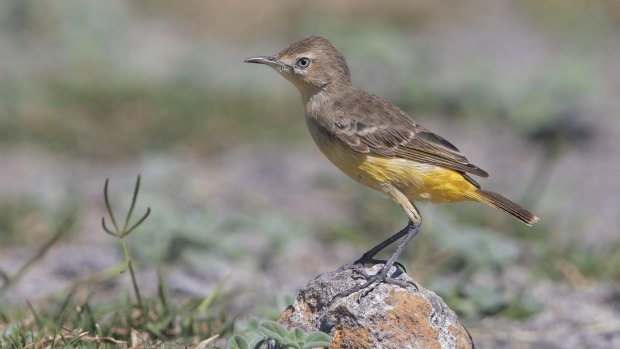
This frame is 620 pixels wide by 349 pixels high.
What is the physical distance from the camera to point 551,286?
24.1 ft

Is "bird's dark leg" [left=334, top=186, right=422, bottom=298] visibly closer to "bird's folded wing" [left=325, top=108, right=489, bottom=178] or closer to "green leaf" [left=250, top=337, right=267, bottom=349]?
"bird's folded wing" [left=325, top=108, right=489, bottom=178]

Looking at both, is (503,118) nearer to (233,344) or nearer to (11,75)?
(11,75)

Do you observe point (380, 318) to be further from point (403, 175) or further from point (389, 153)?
point (389, 153)

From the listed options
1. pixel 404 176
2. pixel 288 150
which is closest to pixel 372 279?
pixel 404 176

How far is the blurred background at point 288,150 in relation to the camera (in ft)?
24.0

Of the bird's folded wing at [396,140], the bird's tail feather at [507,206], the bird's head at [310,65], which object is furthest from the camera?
the bird's head at [310,65]

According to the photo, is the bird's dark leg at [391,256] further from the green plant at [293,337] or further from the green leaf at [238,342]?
the green leaf at [238,342]

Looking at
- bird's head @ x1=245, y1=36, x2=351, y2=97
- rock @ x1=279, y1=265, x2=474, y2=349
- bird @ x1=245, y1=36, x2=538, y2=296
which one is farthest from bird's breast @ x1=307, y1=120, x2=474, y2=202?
rock @ x1=279, y1=265, x2=474, y2=349

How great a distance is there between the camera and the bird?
5.97 metres

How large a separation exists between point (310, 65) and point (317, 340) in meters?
2.54

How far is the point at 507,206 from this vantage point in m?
5.96

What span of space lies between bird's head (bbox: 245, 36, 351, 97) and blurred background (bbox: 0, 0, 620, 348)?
1380 mm

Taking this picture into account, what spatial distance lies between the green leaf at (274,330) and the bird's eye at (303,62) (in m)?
2.50

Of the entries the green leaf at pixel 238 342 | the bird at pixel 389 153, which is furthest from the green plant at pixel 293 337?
the bird at pixel 389 153
